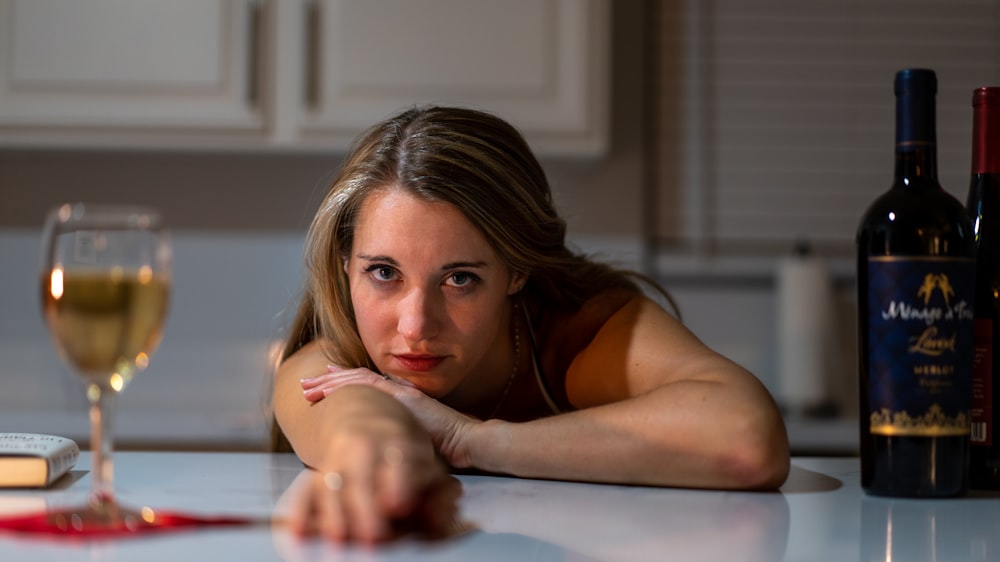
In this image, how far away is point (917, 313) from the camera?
3.02 ft

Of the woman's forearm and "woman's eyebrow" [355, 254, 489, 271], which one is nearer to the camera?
the woman's forearm

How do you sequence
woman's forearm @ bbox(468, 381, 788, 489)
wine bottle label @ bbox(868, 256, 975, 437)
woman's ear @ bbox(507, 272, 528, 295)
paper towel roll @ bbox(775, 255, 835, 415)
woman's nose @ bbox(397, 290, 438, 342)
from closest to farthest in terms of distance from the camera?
wine bottle label @ bbox(868, 256, 975, 437), woman's forearm @ bbox(468, 381, 788, 489), woman's nose @ bbox(397, 290, 438, 342), woman's ear @ bbox(507, 272, 528, 295), paper towel roll @ bbox(775, 255, 835, 415)

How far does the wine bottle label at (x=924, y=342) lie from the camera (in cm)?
92

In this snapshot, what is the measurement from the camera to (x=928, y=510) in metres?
0.91

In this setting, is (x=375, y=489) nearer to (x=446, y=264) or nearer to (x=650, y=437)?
(x=650, y=437)

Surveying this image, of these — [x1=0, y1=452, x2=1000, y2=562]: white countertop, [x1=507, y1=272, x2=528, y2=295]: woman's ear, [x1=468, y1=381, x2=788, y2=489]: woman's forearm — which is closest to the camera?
[x1=0, y1=452, x2=1000, y2=562]: white countertop

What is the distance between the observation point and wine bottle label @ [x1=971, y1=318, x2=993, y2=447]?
996mm

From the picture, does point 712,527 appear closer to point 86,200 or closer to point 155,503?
point 155,503

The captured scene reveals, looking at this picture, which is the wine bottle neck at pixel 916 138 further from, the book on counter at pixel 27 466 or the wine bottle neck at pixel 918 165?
the book on counter at pixel 27 466

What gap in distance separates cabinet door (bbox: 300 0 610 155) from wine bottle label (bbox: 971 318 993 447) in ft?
5.62

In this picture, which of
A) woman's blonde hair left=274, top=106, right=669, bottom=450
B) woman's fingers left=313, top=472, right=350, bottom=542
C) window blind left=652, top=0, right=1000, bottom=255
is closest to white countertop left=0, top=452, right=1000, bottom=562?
woman's fingers left=313, top=472, right=350, bottom=542

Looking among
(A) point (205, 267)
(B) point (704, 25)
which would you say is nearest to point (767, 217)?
(B) point (704, 25)

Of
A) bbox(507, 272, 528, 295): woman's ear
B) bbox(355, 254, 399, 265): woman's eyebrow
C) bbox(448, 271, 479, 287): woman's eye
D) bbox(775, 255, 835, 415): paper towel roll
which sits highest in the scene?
bbox(355, 254, 399, 265): woman's eyebrow

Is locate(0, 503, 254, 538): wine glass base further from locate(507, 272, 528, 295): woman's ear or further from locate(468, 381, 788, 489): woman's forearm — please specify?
locate(507, 272, 528, 295): woman's ear
